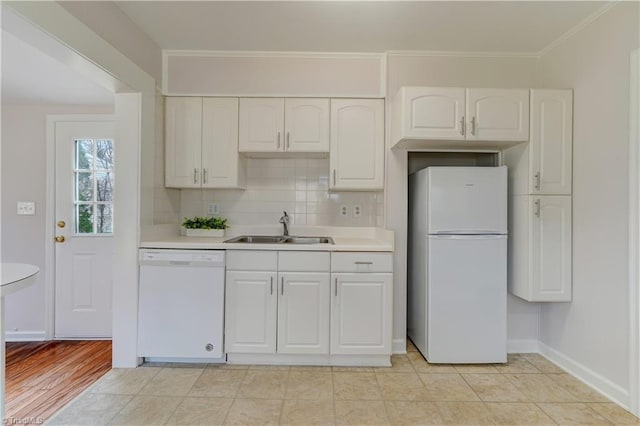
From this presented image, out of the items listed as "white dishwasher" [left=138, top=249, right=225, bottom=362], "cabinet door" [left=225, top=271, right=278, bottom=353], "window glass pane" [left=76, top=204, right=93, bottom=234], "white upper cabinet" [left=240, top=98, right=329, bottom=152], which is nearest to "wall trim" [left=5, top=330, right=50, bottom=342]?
"window glass pane" [left=76, top=204, right=93, bottom=234]

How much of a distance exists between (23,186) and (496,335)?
417 centimetres

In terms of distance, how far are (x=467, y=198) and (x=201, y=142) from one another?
6.95 ft

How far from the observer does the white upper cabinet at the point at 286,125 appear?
2.65 metres

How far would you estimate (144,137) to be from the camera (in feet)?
7.88

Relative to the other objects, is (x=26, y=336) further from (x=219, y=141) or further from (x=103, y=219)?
(x=219, y=141)

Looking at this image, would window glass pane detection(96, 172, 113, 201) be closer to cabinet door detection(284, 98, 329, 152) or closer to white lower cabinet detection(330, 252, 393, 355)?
cabinet door detection(284, 98, 329, 152)

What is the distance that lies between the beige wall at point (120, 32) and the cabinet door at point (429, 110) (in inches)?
74.9

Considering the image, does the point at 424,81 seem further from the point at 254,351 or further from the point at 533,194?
the point at 254,351

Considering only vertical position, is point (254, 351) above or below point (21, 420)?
above

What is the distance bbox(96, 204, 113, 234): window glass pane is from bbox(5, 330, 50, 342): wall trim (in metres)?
1.05

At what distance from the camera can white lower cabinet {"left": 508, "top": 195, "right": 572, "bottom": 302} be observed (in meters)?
2.30

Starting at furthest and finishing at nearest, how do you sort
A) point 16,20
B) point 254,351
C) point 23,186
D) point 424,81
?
1. point 23,186
2. point 424,81
3. point 254,351
4. point 16,20

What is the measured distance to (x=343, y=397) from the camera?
1991 millimetres

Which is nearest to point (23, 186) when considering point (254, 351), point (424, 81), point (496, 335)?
point (254, 351)
